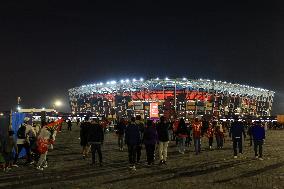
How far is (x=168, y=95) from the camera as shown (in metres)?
107

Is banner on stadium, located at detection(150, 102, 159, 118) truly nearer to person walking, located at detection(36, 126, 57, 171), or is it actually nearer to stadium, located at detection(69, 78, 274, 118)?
person walking, located at detection(36, 126, 57, 171)

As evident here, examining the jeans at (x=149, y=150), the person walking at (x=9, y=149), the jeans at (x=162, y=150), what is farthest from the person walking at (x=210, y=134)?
the person walking at (x=9, y=149)

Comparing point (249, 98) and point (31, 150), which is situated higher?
point (249, 98)

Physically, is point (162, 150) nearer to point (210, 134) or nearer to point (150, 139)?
point (150, 139)

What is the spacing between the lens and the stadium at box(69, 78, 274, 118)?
97.8 metres

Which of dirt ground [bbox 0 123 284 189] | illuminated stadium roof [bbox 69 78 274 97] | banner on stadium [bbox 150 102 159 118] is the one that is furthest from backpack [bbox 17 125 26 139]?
illuminated stadium roof [bbox 69 78 274 97]

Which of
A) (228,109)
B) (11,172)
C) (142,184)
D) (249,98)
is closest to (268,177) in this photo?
(142,184)

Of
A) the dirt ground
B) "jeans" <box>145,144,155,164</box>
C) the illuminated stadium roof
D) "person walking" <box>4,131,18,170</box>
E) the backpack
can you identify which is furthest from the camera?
the illuminated stadium roof

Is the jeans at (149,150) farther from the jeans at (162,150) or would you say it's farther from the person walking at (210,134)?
the person walking at (210,134)

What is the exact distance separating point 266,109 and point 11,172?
434ft

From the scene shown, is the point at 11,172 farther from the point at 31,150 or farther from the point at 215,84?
the point at 215,84

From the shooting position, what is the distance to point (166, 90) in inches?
4215

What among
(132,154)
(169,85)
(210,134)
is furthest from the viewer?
(169,85)

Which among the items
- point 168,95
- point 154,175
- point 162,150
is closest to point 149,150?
point 162,150
